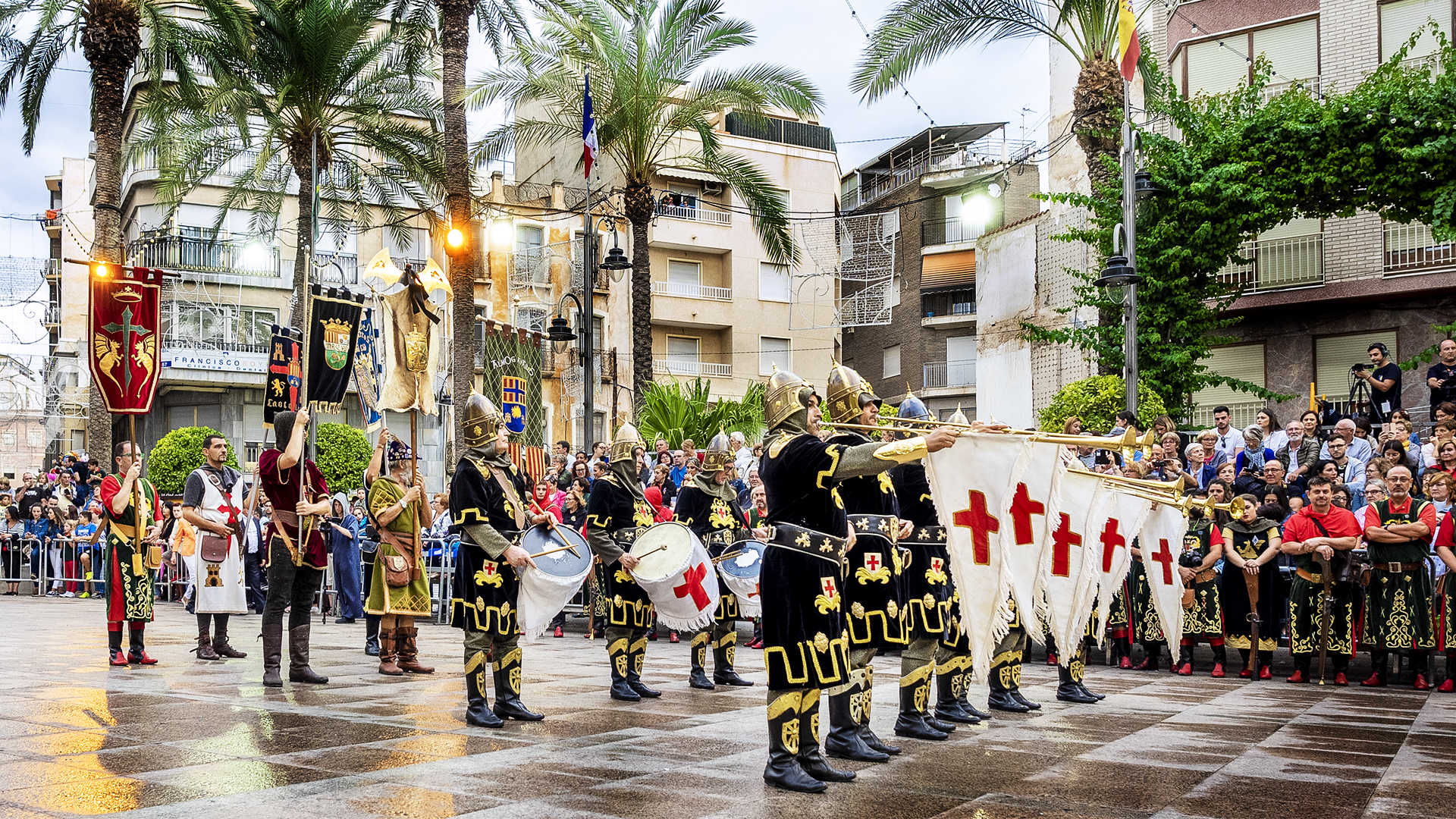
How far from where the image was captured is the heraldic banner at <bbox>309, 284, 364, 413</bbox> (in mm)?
11156

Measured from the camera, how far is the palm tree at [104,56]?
945 inches

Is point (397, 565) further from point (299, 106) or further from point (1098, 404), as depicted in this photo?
→ point (299, 106)

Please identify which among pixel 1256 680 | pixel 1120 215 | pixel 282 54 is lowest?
pixel 1256 680

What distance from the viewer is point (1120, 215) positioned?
21.6 meters

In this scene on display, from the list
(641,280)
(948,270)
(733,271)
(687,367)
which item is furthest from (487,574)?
(948,270)

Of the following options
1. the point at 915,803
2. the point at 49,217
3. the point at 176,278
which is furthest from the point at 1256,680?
the point at 49,217

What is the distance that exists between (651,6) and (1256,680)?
1849cm

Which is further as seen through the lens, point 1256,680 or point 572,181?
point 572,181

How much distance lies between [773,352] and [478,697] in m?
39.5

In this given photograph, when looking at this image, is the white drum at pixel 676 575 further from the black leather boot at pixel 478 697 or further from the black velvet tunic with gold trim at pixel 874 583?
the black velvet tunic with gold trim at pixel 874 583

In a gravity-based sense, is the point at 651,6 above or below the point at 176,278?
above

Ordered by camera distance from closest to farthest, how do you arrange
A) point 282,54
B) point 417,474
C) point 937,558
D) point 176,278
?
point 937,558 < point 417,474 < point 282,54 < point 176,278

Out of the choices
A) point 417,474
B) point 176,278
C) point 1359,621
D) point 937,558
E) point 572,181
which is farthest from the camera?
point 572,181

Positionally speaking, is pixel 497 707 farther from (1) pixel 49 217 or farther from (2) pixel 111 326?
(1) pixel 49 217
